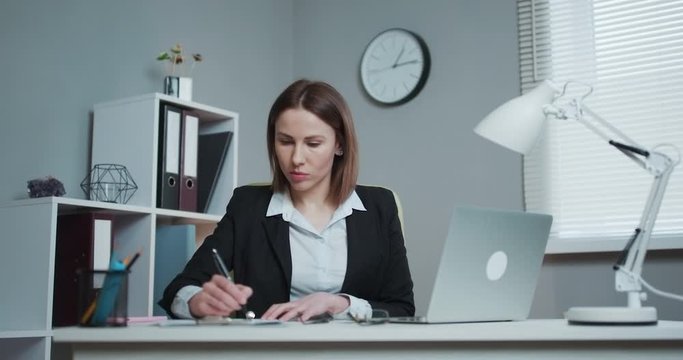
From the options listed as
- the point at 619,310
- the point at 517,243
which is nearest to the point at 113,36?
the point at 517,243

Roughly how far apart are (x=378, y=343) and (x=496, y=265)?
292 mm

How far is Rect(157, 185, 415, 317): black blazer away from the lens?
1.81m

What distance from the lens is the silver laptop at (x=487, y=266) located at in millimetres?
1157

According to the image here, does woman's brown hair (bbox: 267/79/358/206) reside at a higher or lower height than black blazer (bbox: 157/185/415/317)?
higher

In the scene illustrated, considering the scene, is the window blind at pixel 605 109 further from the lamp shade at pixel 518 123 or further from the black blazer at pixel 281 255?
the lamp shade at pixel 518 123

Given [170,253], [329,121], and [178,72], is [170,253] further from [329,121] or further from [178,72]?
[329,121]

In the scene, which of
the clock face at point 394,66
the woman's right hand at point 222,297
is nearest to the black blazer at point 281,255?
the woman's right hand at point 222,297

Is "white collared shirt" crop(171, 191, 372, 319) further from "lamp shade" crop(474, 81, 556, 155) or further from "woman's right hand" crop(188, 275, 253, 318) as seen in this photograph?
"lamp shade" crop(474, 81, 556, 155)

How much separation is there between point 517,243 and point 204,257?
77 cm

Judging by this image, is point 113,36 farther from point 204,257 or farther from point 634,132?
point 634,132

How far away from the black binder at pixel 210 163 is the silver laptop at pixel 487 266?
1.65m

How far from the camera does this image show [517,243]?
1260 mm

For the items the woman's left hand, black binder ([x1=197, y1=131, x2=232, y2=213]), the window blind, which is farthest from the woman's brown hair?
the window blind

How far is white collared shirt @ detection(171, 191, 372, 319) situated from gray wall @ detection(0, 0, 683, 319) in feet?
3.48
